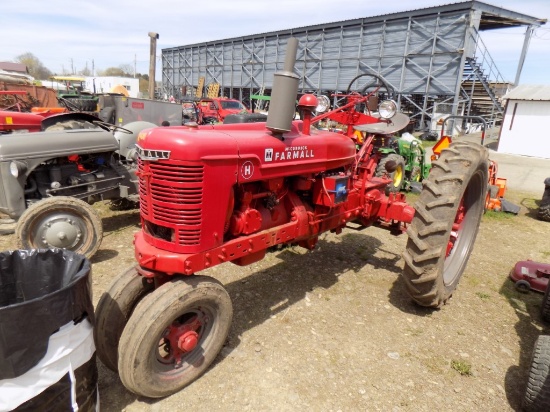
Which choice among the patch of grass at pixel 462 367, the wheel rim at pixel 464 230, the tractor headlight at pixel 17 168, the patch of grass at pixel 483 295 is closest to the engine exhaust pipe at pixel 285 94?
the patch of grass at pixel 462 367

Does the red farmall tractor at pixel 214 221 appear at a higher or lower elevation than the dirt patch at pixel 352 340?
higher

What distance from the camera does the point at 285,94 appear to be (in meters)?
2.40

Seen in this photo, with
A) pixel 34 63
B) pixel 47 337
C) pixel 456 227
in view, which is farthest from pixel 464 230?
pixel 34 63

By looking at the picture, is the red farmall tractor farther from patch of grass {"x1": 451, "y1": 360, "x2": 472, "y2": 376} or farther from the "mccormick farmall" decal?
patch of grass {"x1": 451, "y1": 360, "x2": 472, "y2": 376}

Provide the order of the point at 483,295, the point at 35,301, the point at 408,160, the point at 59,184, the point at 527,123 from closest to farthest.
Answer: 1. the point at 35,301
2. the point at 483,295
3. the point at 59,184
4. the point at 408,160
5. the point at 527,123

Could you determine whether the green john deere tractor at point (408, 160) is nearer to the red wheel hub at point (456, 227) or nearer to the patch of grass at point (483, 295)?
the red wheel hub at point (456, 227)

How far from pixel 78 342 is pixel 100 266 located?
2.48 metres

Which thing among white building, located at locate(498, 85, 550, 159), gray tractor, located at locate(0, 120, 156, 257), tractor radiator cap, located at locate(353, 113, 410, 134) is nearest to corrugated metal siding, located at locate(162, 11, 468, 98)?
white building, located at locate(498, 85, 550, 159)

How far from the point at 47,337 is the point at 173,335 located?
765 mm

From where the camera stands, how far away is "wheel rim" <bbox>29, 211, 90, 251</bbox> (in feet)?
12.6

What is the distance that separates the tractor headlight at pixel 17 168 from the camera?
4004mm

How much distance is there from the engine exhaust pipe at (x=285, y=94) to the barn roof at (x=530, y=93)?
57.6ft

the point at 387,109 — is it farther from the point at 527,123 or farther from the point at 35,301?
the point at 527,123

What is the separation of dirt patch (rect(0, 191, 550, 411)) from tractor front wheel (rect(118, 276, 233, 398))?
145 mm
